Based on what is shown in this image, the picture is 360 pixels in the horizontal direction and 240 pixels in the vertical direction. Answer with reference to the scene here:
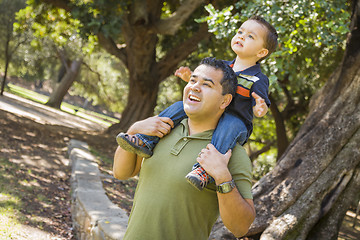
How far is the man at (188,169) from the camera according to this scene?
1.82 meters

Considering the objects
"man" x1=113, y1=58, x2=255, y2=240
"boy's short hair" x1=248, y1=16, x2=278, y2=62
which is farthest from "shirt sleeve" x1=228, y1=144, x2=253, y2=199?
"boy's short hair" x1=248, y1=16, x2=278, y2=62

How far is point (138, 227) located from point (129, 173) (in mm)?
365

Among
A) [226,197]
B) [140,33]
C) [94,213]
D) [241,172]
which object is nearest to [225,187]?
[226,197]

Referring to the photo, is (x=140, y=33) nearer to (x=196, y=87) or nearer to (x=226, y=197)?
(x=196, y=87)

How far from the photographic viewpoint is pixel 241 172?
6.26 feet

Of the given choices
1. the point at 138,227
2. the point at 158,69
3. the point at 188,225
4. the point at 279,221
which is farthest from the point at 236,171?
the point at 158,69

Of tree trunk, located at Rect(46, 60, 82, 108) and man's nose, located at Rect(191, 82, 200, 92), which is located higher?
man's nose, located at Rect(191, 82, 200, 92)

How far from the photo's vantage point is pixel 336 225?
5.40 meters

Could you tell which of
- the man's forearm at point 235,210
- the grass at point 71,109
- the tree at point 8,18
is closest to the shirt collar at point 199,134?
the man's forearm at point 235,210

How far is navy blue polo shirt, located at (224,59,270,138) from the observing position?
2213 millimetres

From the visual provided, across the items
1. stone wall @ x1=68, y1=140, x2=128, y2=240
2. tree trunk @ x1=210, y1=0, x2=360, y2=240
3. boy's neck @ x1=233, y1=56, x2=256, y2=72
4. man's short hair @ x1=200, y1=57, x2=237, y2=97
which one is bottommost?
stone wall @ x1=68, y1=140, x2=128, y2=240

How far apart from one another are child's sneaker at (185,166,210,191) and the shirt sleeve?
0.53ft

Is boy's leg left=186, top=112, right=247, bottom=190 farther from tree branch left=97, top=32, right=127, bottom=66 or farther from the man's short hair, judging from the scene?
Result: tree branch left=97, top=32, right=127, bottom=66

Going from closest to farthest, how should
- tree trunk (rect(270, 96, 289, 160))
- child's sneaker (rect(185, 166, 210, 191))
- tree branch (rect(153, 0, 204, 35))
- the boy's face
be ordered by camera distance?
child's sneaker (rect(185, 166, 210, 191)) → the boy's face → tree branch (rect(153, 0, 204, 35)) → tree trunk (rect(270, 96, 289, 160))
